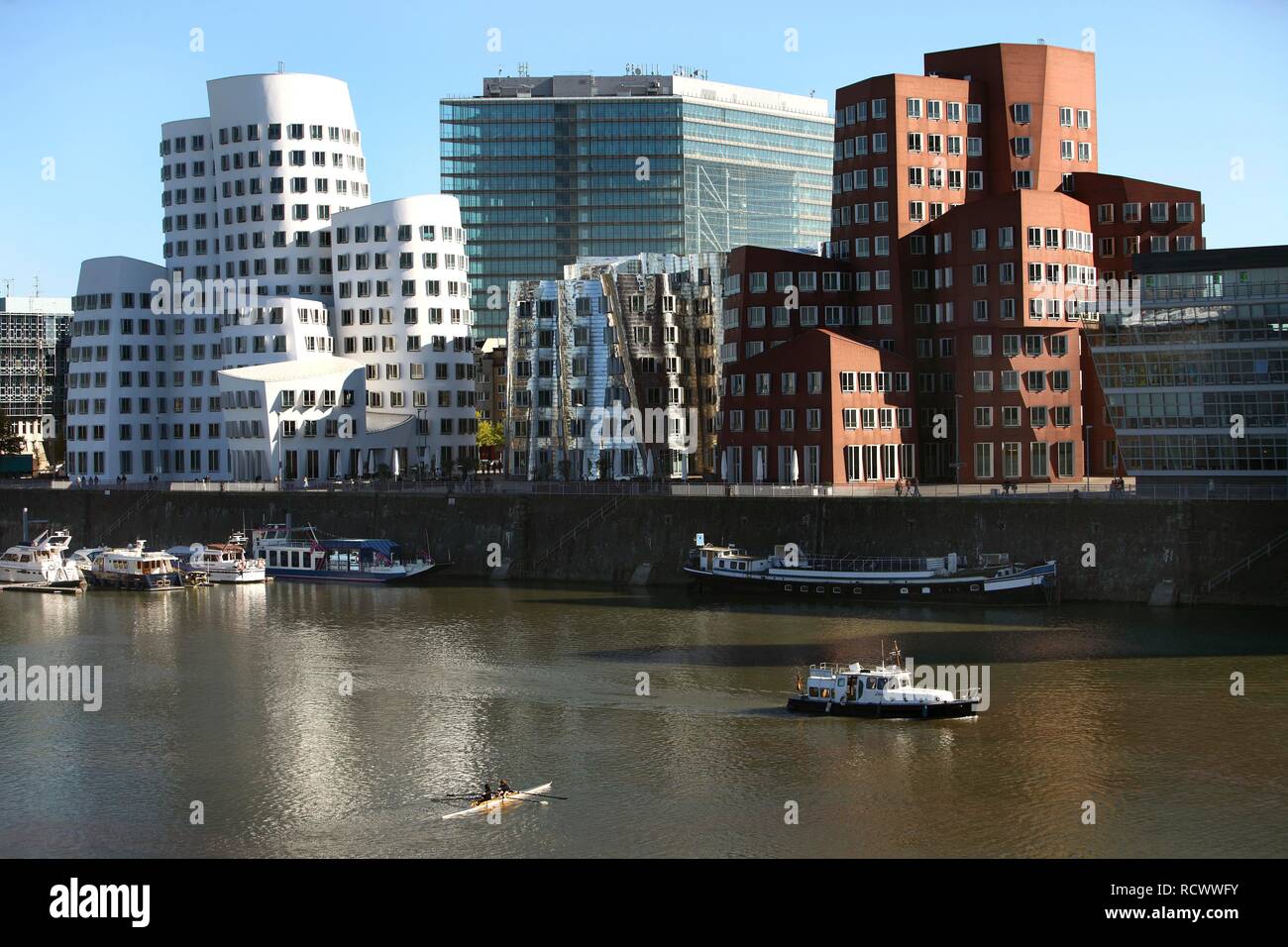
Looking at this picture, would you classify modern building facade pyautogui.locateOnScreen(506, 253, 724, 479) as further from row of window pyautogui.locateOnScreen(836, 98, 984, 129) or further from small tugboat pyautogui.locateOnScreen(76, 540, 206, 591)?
small tugboat pyautogui.locateOnScreen(76, 540, 206, 591)

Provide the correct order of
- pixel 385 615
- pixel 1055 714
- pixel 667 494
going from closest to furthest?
pixel 1055 714 → pixel 385 615 → pixel 667 494

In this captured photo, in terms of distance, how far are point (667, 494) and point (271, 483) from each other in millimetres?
48799

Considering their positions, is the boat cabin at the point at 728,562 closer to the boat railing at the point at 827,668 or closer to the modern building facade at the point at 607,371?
the boat railing at the point at 827,668

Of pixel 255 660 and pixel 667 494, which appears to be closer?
pixel 255 660

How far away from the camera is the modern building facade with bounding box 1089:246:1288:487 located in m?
103

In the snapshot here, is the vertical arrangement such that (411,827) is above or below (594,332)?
below

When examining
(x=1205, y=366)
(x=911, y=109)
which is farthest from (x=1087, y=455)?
(x=911, y=109)

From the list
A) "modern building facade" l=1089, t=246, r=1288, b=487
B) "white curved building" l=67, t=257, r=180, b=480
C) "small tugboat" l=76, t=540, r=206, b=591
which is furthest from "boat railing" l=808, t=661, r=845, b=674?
"white curved building" l=67, t=257, r=180, b=480

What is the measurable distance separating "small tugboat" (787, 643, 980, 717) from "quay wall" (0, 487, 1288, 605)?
34266 mm

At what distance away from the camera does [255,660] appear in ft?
286

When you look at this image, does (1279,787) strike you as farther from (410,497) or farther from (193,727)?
(410,497)

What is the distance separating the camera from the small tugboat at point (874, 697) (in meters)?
69.4

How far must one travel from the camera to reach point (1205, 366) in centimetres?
10506

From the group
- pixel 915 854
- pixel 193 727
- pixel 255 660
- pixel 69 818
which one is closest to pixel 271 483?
pixel 255 660
